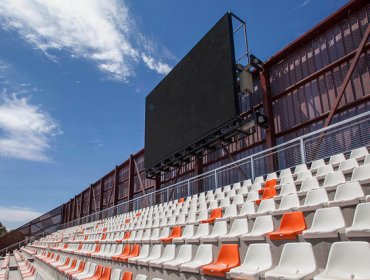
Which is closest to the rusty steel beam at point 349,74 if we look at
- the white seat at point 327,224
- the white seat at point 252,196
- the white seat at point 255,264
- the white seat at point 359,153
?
the white seat at point 359,153

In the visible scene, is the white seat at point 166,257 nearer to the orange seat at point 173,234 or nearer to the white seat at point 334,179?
the orange seat at point 173,234

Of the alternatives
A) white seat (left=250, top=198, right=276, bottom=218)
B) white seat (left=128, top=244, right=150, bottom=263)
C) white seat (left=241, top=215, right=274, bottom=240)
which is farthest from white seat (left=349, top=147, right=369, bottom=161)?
white seat (left=128, top=244, right=150, bottom=263)

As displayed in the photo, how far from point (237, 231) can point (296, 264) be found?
1.80 meters

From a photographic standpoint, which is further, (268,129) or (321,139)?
(268,129)

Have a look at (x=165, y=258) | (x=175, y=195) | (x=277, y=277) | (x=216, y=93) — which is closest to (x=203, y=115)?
(x=216, y=93)

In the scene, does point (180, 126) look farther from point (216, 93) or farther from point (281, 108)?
point (281, 108)

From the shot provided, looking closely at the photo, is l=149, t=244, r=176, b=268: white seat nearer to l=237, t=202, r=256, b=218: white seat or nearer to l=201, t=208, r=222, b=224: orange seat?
l=201, t=208, r=222, b=224: orange seat

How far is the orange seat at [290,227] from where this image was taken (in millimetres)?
3766

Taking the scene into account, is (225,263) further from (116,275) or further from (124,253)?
(124,253)

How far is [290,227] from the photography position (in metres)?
4.01

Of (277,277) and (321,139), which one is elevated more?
(321,139)

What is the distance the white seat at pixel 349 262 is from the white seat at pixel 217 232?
2353mm

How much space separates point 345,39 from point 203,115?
17.7ft

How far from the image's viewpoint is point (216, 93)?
11383mm
